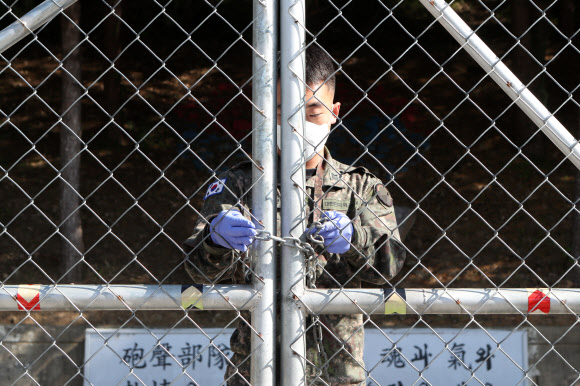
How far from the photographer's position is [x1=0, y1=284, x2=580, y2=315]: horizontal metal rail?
5.20 ft

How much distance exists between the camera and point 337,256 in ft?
6.05

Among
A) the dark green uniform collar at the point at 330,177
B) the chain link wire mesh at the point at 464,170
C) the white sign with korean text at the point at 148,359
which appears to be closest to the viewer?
the dark green uniform collar at the point at 330,177

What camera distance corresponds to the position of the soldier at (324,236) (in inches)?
63.9

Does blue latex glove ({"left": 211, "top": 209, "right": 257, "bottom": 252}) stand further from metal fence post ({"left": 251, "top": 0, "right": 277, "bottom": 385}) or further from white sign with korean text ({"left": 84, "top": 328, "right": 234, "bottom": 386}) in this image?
white sign with korean text ({"left": 84, "top": 328, "right": 234, "bottom": 386})

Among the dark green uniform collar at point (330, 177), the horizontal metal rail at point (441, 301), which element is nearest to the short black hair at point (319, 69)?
the dark green uniform collar at point (330, 177)

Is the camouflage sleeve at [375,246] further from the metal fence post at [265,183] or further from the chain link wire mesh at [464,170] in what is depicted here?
the chain link wire mesh at [464,170]

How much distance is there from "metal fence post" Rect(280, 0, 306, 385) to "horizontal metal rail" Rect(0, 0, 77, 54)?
532mm

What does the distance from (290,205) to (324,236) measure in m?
0.11

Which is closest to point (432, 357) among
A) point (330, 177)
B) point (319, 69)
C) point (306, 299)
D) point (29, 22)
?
point (330, 177)

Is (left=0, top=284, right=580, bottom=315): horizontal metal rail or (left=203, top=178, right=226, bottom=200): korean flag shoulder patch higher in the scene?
(left=203, top=178, right=226, bottom=200): korean flag shoulder patch

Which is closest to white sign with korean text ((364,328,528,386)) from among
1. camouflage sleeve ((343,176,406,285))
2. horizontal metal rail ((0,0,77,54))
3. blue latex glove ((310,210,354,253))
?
camouflage sleeve ((343,176,406,285))

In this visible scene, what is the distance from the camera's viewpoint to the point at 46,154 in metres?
7.11

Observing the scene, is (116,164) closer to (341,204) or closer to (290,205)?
(341,204)

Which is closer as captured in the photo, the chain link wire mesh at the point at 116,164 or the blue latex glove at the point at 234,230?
the blue latex glove at the point at 234,230
